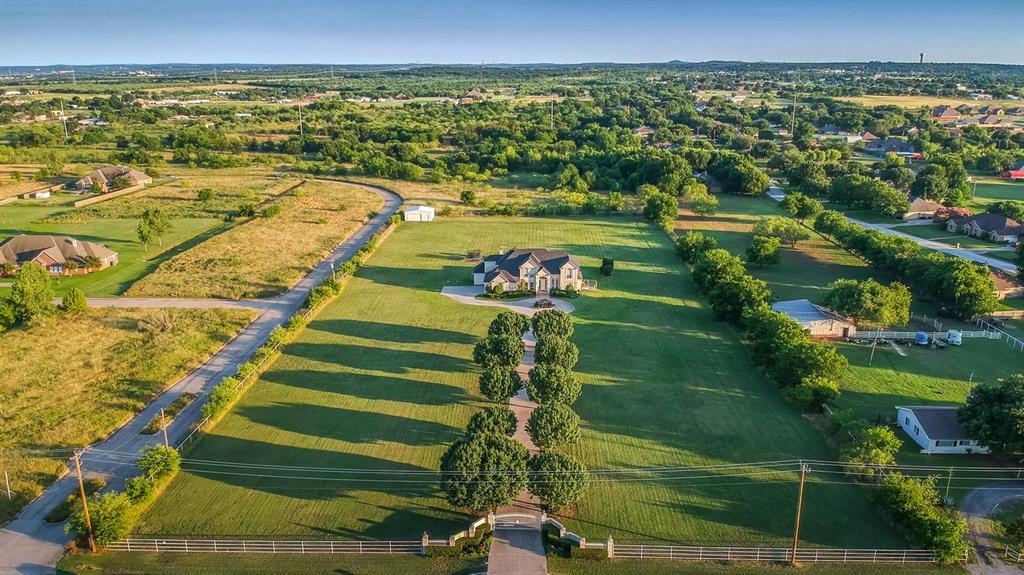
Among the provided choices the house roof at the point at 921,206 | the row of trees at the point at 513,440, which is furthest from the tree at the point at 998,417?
the house roof at the point at 921,206

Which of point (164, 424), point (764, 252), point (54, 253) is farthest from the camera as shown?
point (764, 252)

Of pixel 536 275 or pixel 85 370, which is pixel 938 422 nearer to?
pixel 536 275

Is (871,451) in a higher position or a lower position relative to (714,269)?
lower

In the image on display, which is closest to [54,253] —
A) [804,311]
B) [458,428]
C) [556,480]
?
[458,428]

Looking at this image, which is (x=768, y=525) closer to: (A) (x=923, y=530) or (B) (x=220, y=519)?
(A) (x=923, y=530)

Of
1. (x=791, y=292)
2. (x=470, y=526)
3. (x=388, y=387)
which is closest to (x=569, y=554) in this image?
(x=470, y=526)

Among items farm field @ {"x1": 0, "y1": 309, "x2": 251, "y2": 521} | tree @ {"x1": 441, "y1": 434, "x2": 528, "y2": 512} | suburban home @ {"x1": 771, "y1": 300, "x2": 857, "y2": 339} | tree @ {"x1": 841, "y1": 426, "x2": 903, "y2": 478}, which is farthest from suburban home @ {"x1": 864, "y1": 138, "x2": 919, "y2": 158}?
farm field @ {"x1": 0, "y1": 309, "x2": 251, "y2": 521}

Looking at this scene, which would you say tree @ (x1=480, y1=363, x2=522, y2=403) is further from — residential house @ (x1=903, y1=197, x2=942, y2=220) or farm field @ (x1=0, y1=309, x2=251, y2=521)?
residential house @ (x1=903, y1=197, x2=942, y2=220)
